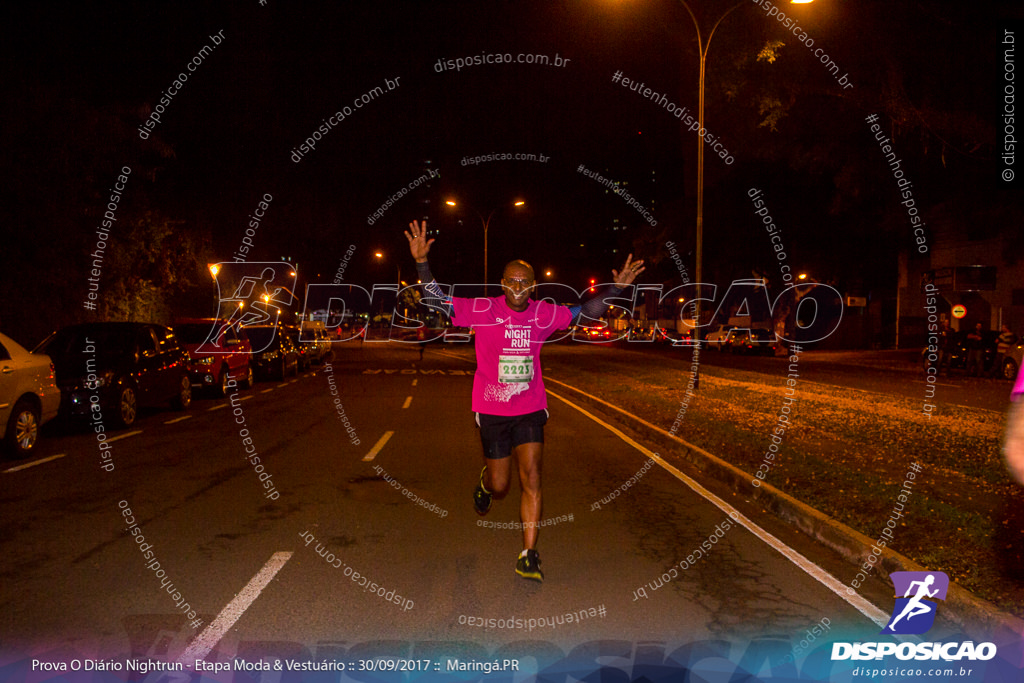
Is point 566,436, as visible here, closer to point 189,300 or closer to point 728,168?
point 189,300

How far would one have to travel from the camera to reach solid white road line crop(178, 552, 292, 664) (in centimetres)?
408

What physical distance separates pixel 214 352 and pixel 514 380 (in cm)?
1441

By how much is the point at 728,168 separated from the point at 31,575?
131 ft

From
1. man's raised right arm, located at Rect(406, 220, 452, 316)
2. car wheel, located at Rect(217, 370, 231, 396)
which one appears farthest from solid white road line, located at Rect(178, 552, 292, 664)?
car wheel, located at Rect(217, 370, 231, 396)

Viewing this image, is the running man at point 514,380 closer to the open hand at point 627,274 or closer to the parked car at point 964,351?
the open hand at point 627,274

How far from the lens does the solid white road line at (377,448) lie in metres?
9.96

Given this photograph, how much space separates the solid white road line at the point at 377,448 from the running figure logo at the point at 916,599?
642 centimetres

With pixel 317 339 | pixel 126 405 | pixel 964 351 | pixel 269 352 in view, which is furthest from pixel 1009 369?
pixel 317 339

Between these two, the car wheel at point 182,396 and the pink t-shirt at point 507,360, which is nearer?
the pink t-shirt at point 507,360

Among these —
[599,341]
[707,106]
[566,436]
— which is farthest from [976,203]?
[599,341]

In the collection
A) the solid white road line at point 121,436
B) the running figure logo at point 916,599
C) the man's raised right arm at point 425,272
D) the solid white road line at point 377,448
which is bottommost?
the solid white road line at point 121,436

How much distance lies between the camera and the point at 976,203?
21.5 meters

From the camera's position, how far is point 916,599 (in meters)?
4.94

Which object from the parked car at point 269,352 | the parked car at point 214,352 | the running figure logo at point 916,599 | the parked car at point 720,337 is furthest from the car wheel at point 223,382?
the parked car at point 720,337
